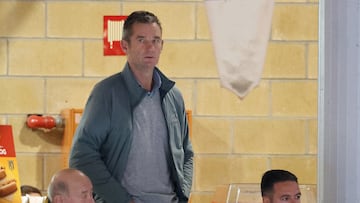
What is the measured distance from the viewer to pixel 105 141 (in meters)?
2.81

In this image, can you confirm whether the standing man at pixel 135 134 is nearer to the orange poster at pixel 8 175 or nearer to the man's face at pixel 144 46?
the man's face at pixel 144 46

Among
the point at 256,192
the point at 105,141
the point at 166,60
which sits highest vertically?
the point at 166,60

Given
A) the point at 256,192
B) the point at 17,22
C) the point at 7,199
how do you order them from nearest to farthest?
the point at 7,199 → the point at 256,192 → the point at 17,22

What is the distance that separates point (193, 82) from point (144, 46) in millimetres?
1375

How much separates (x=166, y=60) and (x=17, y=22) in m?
0.81

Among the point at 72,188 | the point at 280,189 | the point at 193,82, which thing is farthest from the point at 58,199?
the point at 193,82

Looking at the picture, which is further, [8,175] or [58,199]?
[58,199]

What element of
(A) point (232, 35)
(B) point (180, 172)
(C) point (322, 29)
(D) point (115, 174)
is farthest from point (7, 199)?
(A) point (232, 35)

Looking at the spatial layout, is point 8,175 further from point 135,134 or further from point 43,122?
point 43,122

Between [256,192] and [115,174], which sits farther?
[256,192]

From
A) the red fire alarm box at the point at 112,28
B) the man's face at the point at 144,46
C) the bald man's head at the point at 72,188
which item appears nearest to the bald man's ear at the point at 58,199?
the bald man's head at the point at 72,188

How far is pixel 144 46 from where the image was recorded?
2.83 metres

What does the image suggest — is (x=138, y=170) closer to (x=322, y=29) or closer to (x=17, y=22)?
(x=322, y=29)

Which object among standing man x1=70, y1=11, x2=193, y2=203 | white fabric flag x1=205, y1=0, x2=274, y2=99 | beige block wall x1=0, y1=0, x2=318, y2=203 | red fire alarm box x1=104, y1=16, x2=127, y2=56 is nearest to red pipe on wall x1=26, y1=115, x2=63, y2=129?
beige block wall x1=0, y1=0, x2=318, y2=203
